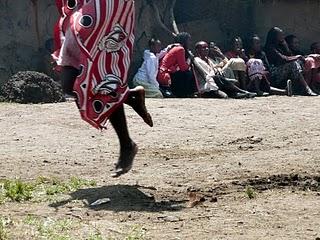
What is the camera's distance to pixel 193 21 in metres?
16.7

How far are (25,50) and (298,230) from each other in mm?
10124

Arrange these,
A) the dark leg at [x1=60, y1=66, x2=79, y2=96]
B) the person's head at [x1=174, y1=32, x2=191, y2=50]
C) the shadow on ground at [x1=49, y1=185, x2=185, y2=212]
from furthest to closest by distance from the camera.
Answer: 1. the person's head at [x1=174, y1=32, x2=191, y2=50]
2. the dark leg at [x1=60, y1=66, x2=79, y2=96]
3. the shadow on ground at [x1=49, y1=185, x2=185, y2=212]

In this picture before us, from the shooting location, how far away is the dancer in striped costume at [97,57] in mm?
6223

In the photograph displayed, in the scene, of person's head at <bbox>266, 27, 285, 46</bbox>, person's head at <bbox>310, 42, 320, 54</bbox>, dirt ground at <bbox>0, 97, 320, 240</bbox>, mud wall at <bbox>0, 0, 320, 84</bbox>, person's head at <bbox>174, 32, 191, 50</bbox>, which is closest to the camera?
dirt ground at <bbox>0, 97, 320, 240</bbox>

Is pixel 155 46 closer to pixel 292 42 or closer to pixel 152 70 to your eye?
pixel 152 70

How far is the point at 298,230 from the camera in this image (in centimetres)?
488

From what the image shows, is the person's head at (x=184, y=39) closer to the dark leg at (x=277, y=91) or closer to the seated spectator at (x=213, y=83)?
the seated spectator at (x=213, y=83)

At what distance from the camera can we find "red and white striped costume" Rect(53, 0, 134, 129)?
622cm

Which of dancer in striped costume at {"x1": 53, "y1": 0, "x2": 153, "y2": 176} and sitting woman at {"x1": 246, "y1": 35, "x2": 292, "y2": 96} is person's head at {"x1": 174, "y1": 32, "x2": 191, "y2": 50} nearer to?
sitting woman at {"x1": 246, "y1": 35, "x2": 292, "y2": 96}

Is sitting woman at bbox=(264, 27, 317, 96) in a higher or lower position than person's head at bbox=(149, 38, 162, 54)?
lower

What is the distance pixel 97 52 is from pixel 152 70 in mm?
7837

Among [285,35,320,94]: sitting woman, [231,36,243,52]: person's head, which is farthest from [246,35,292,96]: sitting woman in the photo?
[285,35,320,94]: sitting woman

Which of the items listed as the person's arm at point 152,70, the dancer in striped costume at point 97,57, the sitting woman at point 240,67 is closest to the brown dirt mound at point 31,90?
the person's arm at point 152,70

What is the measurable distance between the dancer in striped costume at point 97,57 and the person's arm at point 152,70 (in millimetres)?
7540
